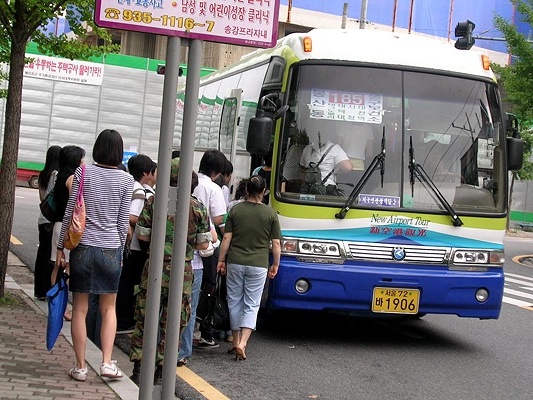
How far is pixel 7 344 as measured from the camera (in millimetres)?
7547

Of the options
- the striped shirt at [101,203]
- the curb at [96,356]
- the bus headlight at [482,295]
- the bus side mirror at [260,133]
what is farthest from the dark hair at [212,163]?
the bus headlight at [482,295]

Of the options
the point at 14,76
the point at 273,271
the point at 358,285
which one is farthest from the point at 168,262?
the point at 14,76

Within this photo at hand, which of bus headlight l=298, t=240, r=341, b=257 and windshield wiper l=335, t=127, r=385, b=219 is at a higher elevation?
windshield wiper l=335, t=127, r=385, b=219

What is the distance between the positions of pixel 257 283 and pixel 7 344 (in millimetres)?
2346

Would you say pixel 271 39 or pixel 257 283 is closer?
pixel 271 39

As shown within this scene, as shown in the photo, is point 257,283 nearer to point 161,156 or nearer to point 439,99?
point 439,99

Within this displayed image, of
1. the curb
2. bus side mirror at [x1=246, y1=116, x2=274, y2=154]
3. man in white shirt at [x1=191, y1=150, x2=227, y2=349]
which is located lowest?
the curb

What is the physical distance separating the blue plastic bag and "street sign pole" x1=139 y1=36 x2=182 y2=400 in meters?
1.93

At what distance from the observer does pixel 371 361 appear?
8.98 m

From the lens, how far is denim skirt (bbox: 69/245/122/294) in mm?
6695

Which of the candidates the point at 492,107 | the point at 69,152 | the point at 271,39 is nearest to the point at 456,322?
the point at 492,107

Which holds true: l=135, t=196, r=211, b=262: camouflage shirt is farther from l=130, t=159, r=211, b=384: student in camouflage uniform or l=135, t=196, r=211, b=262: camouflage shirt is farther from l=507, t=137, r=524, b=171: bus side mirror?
l=507, t=137, r=524, b=171: bus side mirror

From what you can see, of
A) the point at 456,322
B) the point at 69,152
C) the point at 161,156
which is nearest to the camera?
the point at 161,156

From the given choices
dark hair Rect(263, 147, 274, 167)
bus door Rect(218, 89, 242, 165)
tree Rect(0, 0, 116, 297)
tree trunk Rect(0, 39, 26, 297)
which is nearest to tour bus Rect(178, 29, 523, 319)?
dark hair Rect(263, 147, 274, 167)
